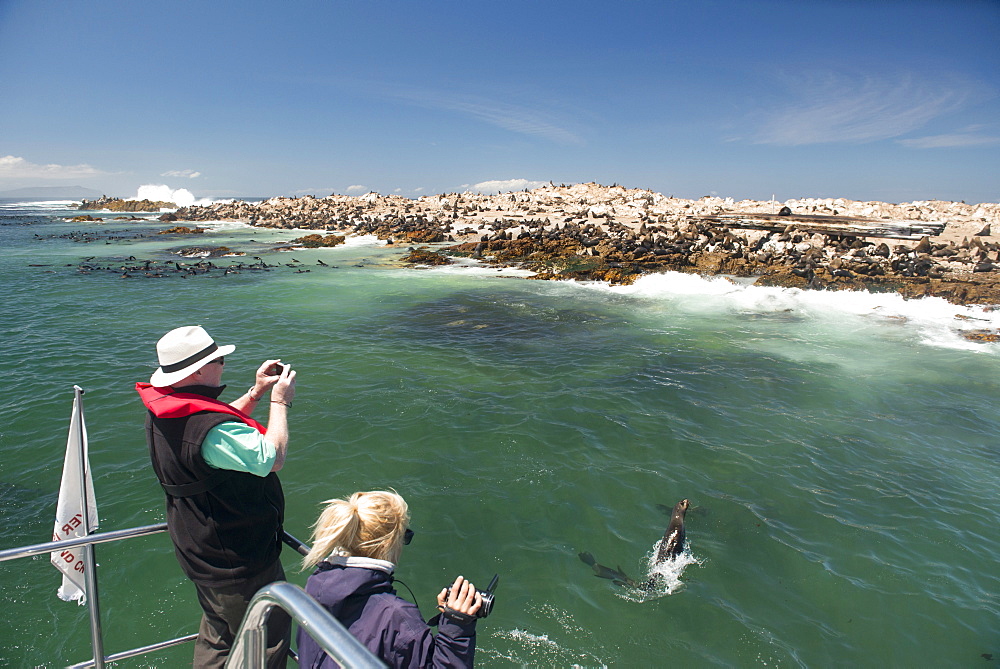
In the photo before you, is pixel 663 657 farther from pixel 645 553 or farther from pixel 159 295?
pixel 159 295

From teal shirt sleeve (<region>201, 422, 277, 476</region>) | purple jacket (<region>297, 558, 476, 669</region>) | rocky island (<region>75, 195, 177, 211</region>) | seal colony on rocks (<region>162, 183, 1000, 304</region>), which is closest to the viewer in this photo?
purple jacket (<region>297, 558, 476, 669</region>)

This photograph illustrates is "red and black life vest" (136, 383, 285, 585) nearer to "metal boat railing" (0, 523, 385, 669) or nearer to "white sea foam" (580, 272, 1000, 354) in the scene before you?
"metal boat railing" (0, 523, 385, 669)

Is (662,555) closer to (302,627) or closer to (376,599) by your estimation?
(376,599)

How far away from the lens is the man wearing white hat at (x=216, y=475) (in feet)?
8.44

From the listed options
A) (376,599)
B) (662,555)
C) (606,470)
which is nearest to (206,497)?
(376,599)

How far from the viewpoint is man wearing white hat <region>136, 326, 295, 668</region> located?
257 cm

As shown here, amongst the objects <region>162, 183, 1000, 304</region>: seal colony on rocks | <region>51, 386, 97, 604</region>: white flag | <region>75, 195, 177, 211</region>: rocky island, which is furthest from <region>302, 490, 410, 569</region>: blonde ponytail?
<region>75, 195, 177, 211</region>: rocky island

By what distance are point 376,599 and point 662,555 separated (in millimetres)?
4502

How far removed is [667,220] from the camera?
128 ft

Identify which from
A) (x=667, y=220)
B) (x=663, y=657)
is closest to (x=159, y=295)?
(x=663, y=657)

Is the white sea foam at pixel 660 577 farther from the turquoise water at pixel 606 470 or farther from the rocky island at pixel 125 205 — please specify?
the rocky island at pixel 125 205

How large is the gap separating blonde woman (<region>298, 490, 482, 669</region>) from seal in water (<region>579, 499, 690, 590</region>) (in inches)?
148

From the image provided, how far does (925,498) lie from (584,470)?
4709mm

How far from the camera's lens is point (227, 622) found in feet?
9.93
